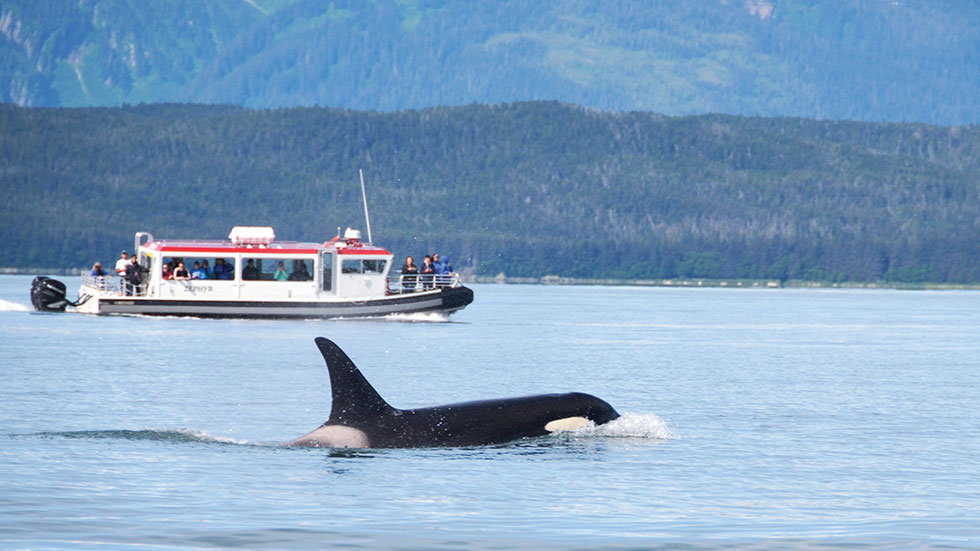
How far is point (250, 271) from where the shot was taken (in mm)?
74062

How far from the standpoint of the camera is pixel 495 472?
24922 millimetres

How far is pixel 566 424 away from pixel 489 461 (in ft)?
4.70

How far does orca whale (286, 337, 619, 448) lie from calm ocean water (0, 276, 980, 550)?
25 centimetres

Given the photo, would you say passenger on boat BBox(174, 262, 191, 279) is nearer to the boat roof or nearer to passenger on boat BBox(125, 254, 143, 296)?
the boat roof

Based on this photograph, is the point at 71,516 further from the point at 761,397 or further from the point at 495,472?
the point at 761,397

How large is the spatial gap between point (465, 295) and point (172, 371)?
30847mm

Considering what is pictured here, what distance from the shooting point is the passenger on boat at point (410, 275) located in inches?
3022

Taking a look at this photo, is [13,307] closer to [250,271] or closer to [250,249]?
[250,271]

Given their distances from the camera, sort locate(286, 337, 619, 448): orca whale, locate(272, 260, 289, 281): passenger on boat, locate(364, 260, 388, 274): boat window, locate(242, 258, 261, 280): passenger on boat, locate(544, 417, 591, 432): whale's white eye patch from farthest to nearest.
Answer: locate(272, 260, 289, 281): passenger on boat
locate(364, 260, 388, 274): boat window
locate(242, 258, 261, 280): passenger on boat
locate(544, 417, 591, 432): whale's white eye patch
locate(286, 337, 619, 448): orca whale

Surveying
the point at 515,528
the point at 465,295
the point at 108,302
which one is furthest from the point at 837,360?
the point at 515,528

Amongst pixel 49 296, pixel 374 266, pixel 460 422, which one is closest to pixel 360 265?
pixel 374 266

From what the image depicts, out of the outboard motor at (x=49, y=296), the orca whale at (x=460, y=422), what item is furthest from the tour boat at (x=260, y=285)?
the orca whale at (x=460, y=422)

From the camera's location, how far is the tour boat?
241ft

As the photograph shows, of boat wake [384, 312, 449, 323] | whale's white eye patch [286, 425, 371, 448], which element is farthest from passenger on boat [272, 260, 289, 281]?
whale's white eye patch [286, 425, 371, 448]
